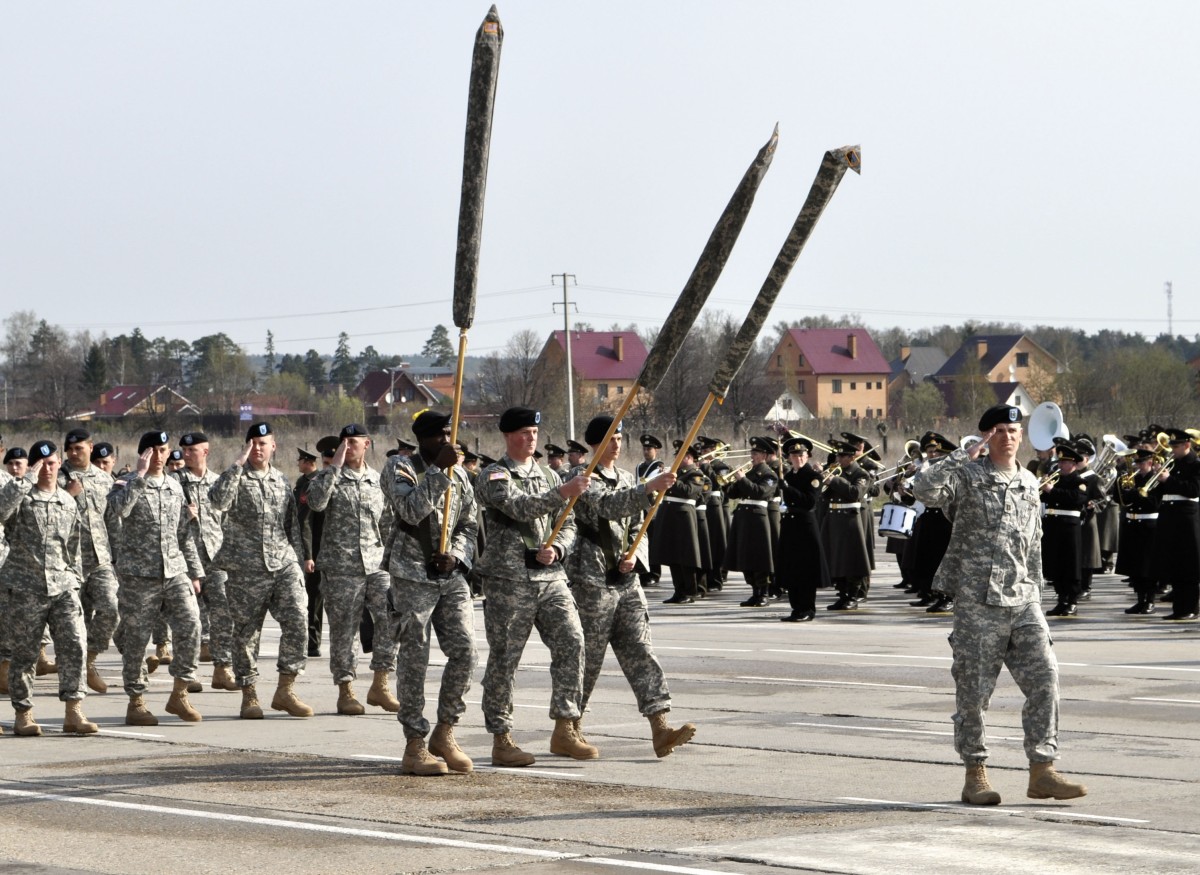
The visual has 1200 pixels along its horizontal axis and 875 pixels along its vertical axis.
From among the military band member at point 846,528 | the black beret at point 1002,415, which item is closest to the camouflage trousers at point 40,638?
the black beret at point 1002,415

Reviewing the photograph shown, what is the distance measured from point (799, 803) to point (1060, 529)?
37.8ft

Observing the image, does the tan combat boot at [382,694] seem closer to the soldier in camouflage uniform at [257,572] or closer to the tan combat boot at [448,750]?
the soldier in camouflage uniform at [257,572]

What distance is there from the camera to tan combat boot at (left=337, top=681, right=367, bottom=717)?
41.6ft

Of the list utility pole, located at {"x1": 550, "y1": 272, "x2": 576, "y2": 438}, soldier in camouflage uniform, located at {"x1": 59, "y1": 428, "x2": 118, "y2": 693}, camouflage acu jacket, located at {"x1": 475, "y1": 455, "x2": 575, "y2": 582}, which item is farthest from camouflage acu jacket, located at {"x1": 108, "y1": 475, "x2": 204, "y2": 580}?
utility pole, located at {"x1": 550, "y1": 272, "x2": 576, "y2": 438}

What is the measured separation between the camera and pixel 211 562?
591 inches

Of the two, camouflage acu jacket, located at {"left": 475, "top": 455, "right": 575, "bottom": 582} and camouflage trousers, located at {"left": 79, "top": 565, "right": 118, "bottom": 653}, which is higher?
camouflage acu jacket, located at {"left": 475, "top": 455, "right": 575, "bottom": 582}

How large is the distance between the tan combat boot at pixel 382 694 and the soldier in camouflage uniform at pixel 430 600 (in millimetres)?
2572

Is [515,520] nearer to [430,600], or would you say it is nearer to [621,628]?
[430,600]

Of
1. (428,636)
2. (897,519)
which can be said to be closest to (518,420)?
(428,636)

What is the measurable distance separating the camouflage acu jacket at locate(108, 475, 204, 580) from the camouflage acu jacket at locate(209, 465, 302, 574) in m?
0.33

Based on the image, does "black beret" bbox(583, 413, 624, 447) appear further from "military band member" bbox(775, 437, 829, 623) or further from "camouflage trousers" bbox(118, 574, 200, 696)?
"military band member" bbox(775, 437, 829, 623)

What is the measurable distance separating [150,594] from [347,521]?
1.57 m

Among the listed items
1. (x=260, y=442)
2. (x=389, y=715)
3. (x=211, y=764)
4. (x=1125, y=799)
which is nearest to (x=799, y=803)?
(x=1125, y=799)

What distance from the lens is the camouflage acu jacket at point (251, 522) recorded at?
42.1 ft
